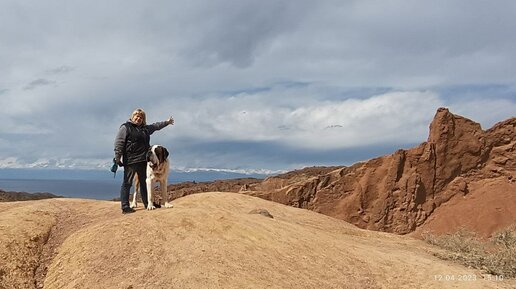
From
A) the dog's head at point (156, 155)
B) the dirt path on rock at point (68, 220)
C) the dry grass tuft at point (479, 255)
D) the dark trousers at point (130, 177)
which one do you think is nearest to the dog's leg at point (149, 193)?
the dark trousers at point (130, 177)

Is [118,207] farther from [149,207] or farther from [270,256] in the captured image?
[270,256]

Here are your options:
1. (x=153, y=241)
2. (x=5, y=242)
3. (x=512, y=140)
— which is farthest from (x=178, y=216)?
(x=512, y=140)

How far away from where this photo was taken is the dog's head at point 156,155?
11.6 m

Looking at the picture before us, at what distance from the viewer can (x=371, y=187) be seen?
1035 inches

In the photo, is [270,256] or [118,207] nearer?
[270,256]

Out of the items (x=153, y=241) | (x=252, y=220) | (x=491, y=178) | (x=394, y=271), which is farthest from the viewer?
(x=491, y=178)

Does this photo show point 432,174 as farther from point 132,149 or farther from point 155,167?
point 132,149

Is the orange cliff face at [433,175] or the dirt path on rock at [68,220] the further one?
the orange cliff face at [433,175]

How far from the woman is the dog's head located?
0.44ft

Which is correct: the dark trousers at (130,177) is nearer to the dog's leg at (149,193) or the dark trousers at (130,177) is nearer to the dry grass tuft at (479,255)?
the dog's leg at (149,193)

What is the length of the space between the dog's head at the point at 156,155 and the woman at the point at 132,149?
0.13 meters

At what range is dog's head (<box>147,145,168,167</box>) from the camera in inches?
458

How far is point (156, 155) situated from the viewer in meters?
11.7

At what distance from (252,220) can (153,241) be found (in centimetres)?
285
